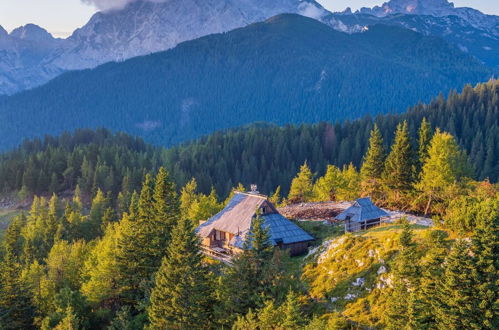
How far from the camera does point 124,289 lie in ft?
189

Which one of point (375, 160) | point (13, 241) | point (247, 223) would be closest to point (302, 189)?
point (375, 160)

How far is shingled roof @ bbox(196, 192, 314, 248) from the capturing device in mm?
54656

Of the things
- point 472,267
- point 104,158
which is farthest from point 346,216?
point 104,158

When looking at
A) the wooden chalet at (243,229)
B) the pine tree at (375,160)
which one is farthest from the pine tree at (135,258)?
the pine tree at (375,160)

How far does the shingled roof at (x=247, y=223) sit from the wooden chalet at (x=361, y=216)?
5.27 m

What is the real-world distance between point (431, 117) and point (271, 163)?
67.4 m

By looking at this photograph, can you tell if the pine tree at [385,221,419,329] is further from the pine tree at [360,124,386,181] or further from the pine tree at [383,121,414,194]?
the pine tree at [360,124,386,181]

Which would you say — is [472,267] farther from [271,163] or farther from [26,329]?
[271,163]

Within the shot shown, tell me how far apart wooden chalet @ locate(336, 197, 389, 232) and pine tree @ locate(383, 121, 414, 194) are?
8349mm

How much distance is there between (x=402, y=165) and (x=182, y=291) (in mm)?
35252

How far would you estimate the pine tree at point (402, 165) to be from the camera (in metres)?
64.7

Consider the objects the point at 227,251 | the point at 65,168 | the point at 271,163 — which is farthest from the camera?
the point at 271,163

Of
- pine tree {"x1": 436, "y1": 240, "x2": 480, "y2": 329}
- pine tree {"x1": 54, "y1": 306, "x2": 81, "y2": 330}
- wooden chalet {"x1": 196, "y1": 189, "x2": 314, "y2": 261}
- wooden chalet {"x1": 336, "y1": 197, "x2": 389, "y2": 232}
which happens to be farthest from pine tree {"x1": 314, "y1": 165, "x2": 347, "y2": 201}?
pine tree {"x1": 436, "y1": 240, "x2": 480, "y2": 329}

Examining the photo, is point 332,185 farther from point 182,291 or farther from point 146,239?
point 182,291
